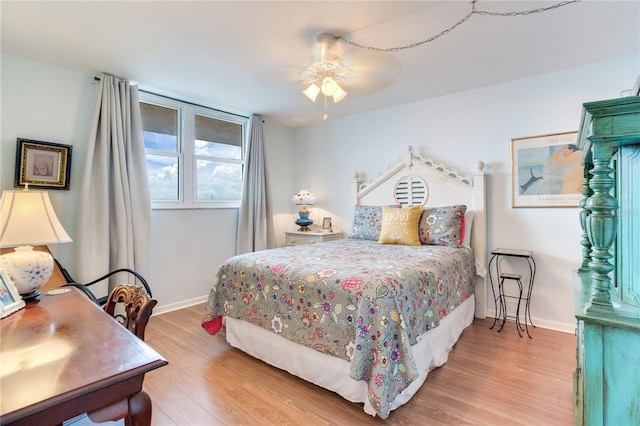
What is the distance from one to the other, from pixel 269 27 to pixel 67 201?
2404 mm

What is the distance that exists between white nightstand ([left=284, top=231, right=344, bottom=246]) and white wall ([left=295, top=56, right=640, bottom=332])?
3.23 feet

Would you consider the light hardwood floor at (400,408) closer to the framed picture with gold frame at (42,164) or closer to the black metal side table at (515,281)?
the black metal side table at (515,281)

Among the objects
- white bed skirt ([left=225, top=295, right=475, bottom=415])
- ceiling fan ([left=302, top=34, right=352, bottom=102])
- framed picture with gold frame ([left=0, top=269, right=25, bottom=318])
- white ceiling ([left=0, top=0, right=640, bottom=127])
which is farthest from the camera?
ceiling fan ([left=302, top=34, right=352, bottom=102])

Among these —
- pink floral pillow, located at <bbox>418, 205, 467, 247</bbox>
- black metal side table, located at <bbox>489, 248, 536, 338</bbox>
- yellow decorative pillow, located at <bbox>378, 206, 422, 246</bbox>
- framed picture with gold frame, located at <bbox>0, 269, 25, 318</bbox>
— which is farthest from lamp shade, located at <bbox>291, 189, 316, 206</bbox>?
framed picture with gold frame, located at <bbox>0, 269, 25, 318</bbox>

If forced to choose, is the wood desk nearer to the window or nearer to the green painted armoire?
the green painted armoire

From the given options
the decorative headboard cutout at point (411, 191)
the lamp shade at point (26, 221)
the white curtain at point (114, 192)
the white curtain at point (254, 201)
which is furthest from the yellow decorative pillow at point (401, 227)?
the lamp shade at point (26, 221)

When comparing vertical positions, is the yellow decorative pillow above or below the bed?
above

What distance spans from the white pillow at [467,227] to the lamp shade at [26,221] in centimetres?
328

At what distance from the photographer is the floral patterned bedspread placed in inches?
63.7

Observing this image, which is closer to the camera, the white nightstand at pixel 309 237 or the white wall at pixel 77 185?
the white wall at pixel 77 185

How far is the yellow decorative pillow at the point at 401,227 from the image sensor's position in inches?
123

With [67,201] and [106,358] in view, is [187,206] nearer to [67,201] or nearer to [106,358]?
[67,201]

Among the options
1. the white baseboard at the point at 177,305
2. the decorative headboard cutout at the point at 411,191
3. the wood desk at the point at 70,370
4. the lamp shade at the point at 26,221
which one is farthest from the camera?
the decorative headboard cutout at the point at 411,191

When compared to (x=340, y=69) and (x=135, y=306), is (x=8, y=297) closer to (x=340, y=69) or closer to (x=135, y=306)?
(x=135, y=306)
